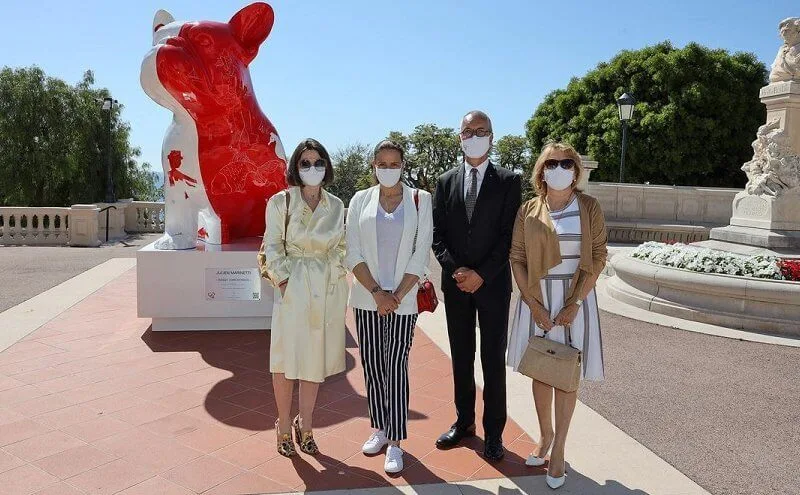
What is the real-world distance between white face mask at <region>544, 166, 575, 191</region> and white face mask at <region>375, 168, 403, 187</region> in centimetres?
88

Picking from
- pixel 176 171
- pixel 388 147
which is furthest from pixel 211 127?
pixel 388 147

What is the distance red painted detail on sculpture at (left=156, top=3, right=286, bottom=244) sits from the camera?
19.1ft

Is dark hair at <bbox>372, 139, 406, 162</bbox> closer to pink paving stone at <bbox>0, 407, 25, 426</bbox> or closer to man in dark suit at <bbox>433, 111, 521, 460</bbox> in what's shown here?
man in dark suit at <bbox>433, 111, 521, 460</bbox>

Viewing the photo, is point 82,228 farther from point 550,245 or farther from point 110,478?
point 550,245

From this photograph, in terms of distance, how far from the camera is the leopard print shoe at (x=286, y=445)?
142 inches

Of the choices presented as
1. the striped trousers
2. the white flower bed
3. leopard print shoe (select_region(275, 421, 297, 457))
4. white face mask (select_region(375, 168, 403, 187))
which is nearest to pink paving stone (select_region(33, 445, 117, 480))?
leopard print shoe (select_region(275, 421, 297, 457))

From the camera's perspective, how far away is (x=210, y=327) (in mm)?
6441

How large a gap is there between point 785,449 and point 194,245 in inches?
219

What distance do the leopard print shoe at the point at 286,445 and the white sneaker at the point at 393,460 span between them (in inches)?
22.9

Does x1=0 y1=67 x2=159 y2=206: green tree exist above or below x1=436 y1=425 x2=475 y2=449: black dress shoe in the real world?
above

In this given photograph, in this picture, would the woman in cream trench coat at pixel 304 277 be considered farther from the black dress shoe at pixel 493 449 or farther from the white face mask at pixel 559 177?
the white face mask at pixel 559 177

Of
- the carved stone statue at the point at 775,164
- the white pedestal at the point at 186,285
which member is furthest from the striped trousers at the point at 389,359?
the carved stone statue at the point at 775,164

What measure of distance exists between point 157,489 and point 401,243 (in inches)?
74.6

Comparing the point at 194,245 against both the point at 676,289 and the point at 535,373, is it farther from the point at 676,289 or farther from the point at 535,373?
the point at 676,289
